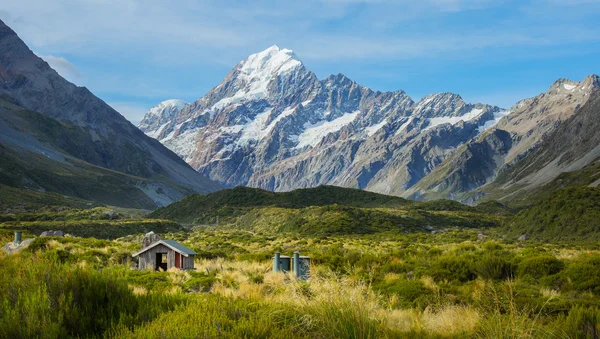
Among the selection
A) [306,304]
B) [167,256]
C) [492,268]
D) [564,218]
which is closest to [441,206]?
[564,218]

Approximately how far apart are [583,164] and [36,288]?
730 ft

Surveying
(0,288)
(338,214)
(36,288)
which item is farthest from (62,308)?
(338,214)

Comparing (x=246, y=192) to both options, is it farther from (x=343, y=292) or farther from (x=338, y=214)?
(x=343, y=292)

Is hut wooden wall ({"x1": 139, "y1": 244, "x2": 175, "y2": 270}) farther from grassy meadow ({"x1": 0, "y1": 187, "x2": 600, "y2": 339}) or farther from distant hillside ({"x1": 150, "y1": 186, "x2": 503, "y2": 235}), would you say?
distant hillside ({"x1": 150, "y1": 186, "x2": 503, "y2": 235})

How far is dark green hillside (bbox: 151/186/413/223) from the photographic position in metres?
137

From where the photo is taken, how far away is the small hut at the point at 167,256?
2538 cm

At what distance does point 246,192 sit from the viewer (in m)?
155

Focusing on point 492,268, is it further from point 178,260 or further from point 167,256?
point 167,256

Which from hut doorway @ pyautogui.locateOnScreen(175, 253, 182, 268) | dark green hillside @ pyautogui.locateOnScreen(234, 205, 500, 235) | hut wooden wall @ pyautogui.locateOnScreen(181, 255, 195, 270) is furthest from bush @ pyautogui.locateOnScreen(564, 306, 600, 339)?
dark green hillside @ pyautogui.locateOnScreen(234, 205, 500, 235)

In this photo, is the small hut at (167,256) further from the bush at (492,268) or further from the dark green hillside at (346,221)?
the dark green hillside at (346,221)

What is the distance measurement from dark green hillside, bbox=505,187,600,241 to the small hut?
5926 cm

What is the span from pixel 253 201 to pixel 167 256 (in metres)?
120

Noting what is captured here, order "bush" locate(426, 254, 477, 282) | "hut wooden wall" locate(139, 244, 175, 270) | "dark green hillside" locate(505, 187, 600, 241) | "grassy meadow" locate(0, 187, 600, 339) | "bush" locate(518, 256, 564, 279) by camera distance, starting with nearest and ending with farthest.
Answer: "grassy meadow" locate(0, 187, 600, 339)
"bush" locate(426, 254, 477, 282)
"bush" locate(518, 256, 564, 279)
"hut wooden wall" locate(139, 244, 175, 270)
"dark green hillside" locate(505, 187, 600, 241)

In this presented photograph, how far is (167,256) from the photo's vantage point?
2658 centimetres
